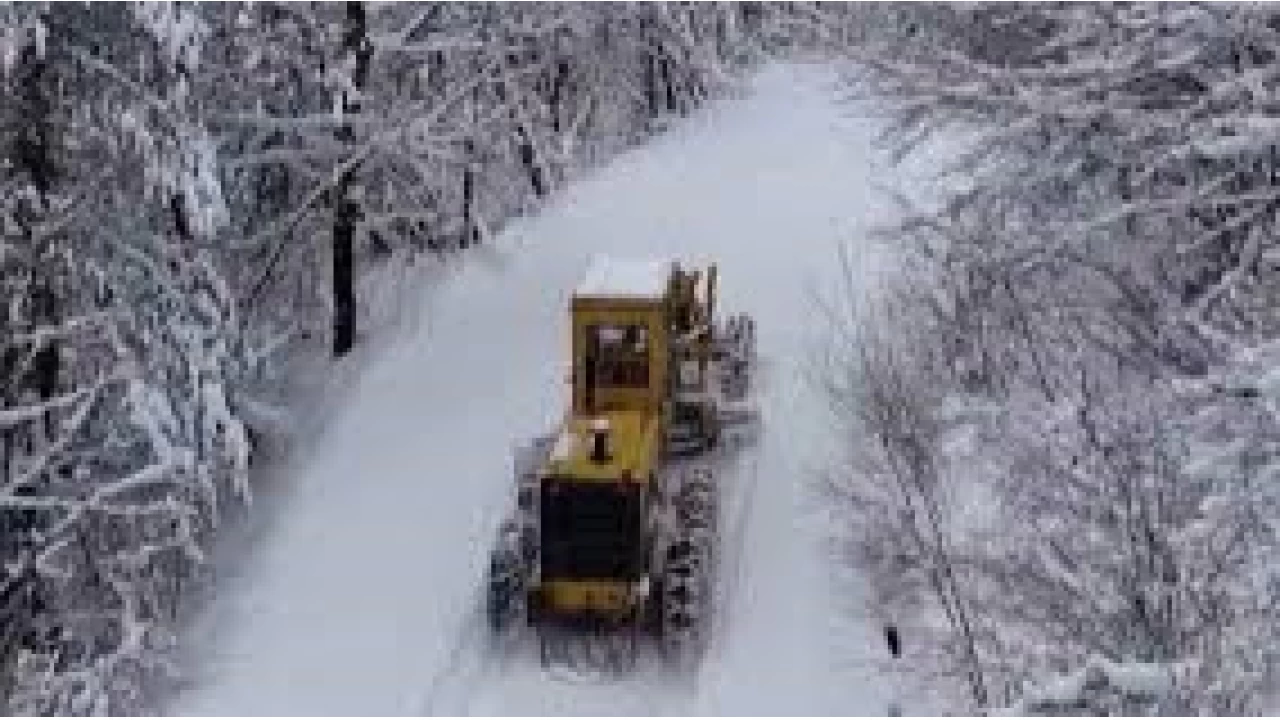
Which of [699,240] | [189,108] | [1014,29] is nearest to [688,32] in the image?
[699,240]

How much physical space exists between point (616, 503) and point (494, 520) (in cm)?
330

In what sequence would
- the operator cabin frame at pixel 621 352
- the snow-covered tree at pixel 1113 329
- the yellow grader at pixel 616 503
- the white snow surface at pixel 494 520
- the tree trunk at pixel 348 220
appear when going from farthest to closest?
the tree trunk at pixel 348 220
the operator cabin frame at pixel 621 352
the yellow grader at pixel 616 503
the white snow surface at pixel 494 520
the snow-covered tree at pixel 1113 329

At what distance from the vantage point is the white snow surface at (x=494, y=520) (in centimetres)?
1755

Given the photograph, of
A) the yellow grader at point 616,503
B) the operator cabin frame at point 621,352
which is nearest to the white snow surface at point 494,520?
the yellow grader at point 616,503

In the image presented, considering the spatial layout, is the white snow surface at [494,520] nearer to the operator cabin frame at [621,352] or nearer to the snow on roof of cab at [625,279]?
the operator cabin frame at [621,352]

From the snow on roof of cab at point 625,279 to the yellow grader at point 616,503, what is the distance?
19 millimetres

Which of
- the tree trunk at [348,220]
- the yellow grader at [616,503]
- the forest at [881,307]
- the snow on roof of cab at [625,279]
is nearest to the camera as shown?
the forest at [881,307]

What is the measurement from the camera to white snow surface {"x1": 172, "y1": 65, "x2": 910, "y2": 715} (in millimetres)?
17547

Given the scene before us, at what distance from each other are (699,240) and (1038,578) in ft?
67.2

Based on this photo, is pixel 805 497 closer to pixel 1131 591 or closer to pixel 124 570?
pixel 124 570

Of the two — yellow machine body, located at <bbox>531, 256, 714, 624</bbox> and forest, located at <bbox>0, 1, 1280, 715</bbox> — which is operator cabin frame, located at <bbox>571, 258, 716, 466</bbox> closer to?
yellow machine body, located at <bbox>531, 256, 714, 624</bbox>

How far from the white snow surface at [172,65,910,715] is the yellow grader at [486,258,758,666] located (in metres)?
0.47

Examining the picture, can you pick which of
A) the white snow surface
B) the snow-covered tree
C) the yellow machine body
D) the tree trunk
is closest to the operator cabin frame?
the yellow machine body

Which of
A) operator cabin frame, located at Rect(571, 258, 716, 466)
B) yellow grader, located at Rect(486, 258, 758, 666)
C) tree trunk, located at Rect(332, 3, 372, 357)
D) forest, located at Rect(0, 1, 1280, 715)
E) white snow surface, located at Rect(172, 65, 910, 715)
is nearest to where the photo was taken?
forest, located at Rect(0, 1, 1280, 715)
